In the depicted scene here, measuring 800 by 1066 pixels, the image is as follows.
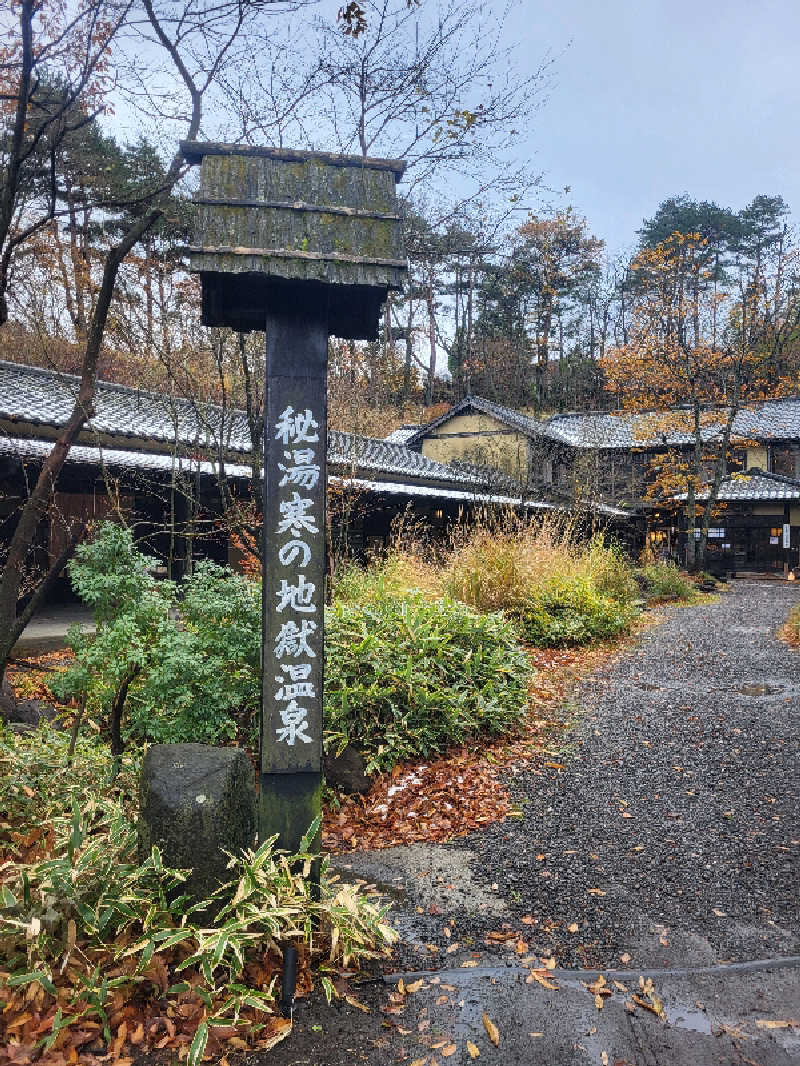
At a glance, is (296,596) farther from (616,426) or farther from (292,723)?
(616,426)

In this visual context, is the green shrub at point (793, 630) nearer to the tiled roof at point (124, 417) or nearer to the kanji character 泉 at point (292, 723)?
the tiled roof at point (124, 417)

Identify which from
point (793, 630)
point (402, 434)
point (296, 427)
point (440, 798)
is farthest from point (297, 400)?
point (402, 434)

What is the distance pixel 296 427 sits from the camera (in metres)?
3.05

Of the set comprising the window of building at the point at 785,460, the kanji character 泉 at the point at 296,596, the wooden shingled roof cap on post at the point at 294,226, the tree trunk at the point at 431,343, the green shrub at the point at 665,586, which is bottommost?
the green shrub at the point at 665,586

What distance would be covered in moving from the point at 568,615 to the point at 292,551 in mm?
6879

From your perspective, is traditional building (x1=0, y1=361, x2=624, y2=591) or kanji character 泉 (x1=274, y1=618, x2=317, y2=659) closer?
kanji character 泉 (x1=274, y1=618, x2=317, y2=659)

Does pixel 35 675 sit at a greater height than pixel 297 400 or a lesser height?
lesser

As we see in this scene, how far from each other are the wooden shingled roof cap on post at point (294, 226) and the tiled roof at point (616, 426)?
798 inches

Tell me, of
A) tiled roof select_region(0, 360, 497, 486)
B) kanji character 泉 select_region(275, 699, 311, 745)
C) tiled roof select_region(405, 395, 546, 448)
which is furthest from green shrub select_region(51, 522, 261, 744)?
tiled roof select_region(405, 395, 546, 448)

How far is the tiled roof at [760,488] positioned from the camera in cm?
2300

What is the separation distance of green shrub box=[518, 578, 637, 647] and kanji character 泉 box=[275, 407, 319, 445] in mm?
6262

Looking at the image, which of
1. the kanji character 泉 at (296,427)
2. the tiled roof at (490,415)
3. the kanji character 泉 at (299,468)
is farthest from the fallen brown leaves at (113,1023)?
the tiled roof at (490,415)

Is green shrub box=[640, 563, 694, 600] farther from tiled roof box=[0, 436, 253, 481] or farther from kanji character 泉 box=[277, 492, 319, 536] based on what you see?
kanji character 泉 box=[277, 492, 319, 536]

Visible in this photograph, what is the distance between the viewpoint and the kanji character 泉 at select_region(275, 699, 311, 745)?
3023mm
